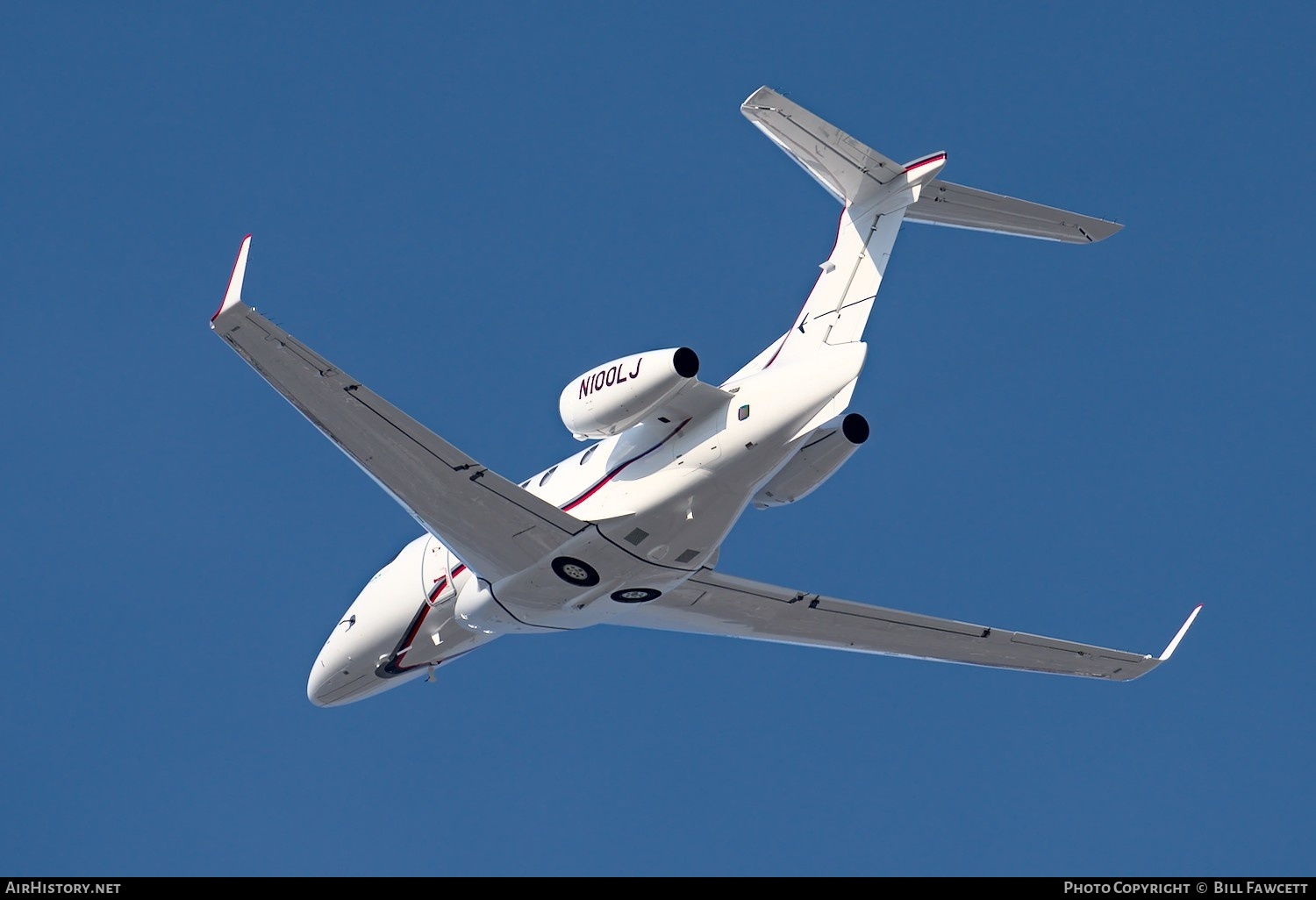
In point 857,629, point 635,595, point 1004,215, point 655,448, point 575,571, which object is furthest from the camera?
point 857,629

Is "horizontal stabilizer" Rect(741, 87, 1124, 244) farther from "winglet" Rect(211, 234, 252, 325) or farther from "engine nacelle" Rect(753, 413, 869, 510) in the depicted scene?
"winglet" Rect(211, 234, 252, 325)

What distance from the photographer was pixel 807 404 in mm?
24125

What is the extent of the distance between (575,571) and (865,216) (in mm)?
6783

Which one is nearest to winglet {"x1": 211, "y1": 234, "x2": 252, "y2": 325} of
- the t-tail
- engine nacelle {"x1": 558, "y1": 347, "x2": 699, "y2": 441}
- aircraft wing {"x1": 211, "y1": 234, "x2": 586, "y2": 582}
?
aircraft wing {"x1": 211, "y1": 234, "x2": 586, "y2": 582}

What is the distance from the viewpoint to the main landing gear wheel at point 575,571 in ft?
84.3

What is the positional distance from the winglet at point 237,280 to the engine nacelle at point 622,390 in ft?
15.9

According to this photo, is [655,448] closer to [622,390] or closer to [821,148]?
[622,390]

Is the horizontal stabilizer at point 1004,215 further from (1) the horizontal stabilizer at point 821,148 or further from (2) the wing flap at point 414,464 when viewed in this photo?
(2) the wing flap at point 414,464

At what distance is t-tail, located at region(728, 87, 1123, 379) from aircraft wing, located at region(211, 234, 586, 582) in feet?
12.7

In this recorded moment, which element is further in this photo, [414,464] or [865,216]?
[865,216]

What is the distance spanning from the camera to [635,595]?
26.7 meters

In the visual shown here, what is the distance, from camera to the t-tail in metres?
25.9

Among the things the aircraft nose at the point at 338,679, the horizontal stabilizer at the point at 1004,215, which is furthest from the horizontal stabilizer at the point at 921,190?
the aircraft nose at the point at 338,679

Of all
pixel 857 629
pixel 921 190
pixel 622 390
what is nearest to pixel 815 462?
pixel 622 390
